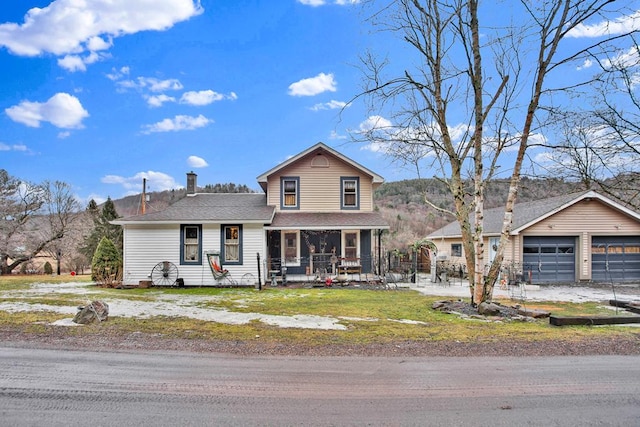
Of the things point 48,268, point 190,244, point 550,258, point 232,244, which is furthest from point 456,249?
point 48,268

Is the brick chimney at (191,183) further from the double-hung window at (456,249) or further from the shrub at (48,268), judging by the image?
the double-hung window at (456,249)

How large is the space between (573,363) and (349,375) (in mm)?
3592

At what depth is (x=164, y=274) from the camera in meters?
15.7

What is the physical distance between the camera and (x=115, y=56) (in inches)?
729

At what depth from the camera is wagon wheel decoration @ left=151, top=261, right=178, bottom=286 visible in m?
15.8

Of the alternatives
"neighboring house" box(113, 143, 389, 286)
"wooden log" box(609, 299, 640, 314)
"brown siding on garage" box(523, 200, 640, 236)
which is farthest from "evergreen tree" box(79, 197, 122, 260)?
"wooden log" box(609, 299, 640, 314)

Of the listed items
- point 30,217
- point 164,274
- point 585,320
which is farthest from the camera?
point 30,217

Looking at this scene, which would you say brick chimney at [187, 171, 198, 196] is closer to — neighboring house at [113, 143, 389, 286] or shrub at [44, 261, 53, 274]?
neighboring house at [113, 143, 389, 286]

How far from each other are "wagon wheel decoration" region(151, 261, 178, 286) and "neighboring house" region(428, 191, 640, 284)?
52.9 ft

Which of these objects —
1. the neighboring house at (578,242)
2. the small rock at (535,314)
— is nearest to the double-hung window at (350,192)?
the neighboring house at (578,242)

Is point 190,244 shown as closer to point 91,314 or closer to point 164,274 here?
point 164,274

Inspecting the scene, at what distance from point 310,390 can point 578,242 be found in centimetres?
1958

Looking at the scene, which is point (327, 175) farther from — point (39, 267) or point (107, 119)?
point (39, 267)

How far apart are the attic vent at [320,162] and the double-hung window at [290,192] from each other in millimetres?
1131
